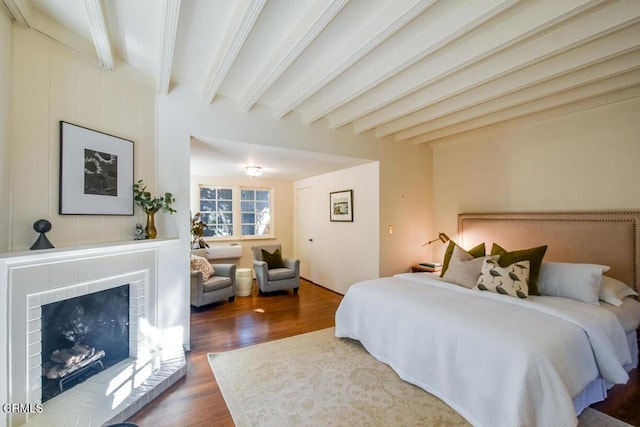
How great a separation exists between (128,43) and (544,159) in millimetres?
4453

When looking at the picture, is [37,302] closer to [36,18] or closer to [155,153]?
[155,153]

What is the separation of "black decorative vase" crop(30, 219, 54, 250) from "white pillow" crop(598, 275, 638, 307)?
14.2 feet

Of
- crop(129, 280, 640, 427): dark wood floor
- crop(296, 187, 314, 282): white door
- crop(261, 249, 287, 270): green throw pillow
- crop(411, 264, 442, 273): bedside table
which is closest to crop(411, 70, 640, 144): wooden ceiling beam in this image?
crop(411, 264, 442, 273): bedside table

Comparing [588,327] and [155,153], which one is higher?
[155,153]

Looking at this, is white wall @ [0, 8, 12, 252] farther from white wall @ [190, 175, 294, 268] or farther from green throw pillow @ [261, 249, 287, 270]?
white wall @ [190, 175, 294, 268]

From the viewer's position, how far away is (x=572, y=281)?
255 centimetres

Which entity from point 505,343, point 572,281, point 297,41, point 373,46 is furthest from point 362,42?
point 572,281

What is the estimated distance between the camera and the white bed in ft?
5.36

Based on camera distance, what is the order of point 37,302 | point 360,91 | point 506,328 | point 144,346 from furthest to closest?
point 360,91 → point 144,346 → point 506,328 → point 37,302

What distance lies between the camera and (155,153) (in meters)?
2.76

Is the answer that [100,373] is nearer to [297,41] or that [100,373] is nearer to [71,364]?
[71,364]

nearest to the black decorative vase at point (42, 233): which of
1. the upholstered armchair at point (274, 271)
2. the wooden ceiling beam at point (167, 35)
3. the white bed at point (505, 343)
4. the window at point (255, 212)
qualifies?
the wooden ceiling beam at point (167, 35)

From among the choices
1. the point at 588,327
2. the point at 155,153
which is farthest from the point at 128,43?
the point at 588,327

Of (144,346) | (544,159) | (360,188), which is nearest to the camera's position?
(144,346)
